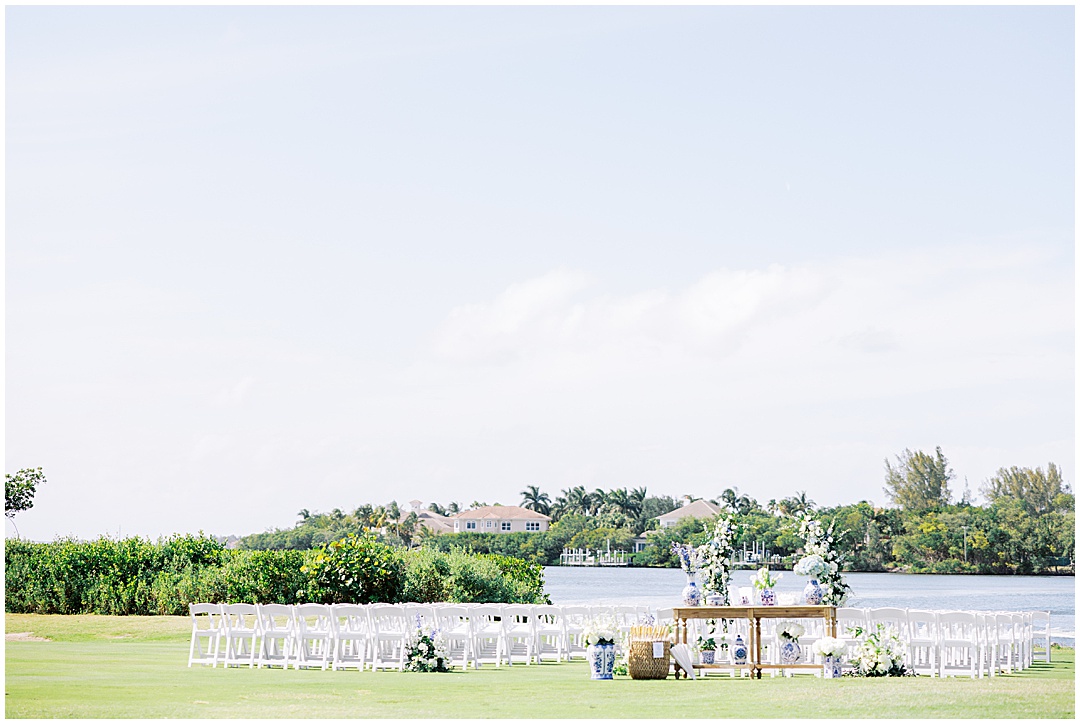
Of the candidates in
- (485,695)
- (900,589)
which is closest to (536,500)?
Answer: (900,589)

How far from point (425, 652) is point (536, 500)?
94494mm

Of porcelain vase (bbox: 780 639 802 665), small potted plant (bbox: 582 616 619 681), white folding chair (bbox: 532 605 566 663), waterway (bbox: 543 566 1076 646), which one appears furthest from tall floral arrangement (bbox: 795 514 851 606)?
waterway (bbox: 543 566 1076 646)

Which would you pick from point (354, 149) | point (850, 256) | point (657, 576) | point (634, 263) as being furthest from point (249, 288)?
point (657, 576)

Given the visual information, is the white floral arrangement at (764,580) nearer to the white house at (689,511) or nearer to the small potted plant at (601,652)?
the small potted plant at (601,652)

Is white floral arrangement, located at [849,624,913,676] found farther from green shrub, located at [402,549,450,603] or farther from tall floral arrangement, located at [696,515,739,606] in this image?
green shrub, located at [402,549,450,603]

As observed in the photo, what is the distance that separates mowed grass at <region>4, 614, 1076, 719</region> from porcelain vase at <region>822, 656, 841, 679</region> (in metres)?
0.23

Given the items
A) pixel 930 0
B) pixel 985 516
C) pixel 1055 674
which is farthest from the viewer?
pixel 985 516

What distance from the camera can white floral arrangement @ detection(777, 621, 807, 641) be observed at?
13.9 metres

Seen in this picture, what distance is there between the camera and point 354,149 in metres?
27.3

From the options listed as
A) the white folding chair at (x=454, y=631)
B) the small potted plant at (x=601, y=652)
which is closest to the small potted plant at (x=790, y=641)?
the small potted plant at (x=601, y=652)

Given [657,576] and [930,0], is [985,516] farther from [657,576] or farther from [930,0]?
[930,0]

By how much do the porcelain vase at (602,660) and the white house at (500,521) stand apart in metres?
76.3

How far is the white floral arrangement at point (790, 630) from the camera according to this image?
13.9 meters

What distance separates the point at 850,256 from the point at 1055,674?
34.8 metres
